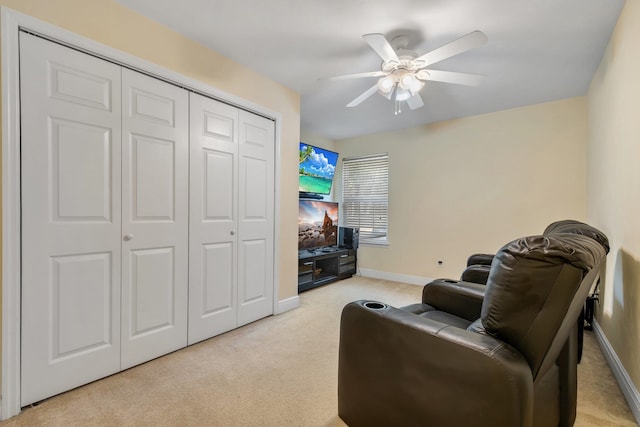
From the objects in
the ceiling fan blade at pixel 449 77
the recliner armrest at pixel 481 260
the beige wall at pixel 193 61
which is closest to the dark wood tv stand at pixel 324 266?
the beige wall at pixel 193 61

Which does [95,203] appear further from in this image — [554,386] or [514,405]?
[554,386]

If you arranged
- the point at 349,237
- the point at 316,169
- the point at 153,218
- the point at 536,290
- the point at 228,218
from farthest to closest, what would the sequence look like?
the point at 349,237
the point at 316,169
the point at 228,218
the point at 153,218
the point at 536,290

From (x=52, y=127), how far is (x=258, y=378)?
1.94 metres

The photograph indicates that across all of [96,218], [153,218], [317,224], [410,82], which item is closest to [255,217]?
[153,218]

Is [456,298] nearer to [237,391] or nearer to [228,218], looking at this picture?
[237,391]

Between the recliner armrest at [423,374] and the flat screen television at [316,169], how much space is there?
296 centimetres

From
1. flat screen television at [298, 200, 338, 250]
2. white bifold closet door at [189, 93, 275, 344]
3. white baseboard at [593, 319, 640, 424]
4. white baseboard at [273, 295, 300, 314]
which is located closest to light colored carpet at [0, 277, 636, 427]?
white baseboard at [593, 319, 640, 424]

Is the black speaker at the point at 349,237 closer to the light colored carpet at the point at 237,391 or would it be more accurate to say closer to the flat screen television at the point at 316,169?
the flat screen television at the point at 316,169

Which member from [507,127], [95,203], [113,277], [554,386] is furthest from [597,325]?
[95,203]

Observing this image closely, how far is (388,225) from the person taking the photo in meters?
4.69

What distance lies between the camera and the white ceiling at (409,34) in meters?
1.86

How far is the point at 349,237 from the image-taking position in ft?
15.7

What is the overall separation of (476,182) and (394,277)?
184 centimetres

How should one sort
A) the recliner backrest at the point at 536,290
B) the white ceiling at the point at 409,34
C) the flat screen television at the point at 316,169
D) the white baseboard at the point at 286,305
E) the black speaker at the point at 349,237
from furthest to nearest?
the black speaker at the point at 349,237 < the flat screen television at the point at 316,169 < the white baseboard at the point at 286,305 < the white ceiling at the point at 409,34 < the recliner backrest at the point at 536,290
